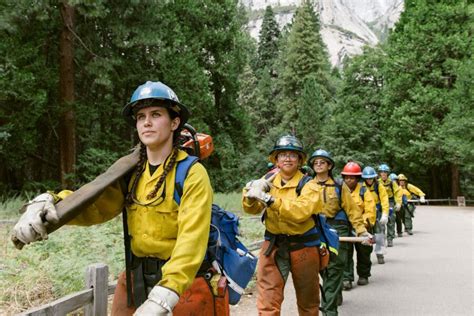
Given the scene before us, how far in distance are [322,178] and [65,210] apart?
18.0 ft

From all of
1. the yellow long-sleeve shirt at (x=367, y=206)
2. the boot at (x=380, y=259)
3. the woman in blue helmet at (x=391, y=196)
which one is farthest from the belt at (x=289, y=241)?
the woman in blue helmet at (x=391, y=196)

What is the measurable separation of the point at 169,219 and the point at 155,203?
12 centimetres

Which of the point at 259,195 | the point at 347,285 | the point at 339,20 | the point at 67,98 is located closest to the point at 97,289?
the point at 259,195

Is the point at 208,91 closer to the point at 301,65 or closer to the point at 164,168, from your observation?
the point at 164,168

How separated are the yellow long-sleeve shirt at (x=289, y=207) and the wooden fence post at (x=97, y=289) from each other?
1518 mm

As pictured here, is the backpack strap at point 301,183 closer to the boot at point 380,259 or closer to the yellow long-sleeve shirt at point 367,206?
the yellow long-sleeve shirt at point 367,206

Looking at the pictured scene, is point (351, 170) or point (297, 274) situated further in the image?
point (351, 170)

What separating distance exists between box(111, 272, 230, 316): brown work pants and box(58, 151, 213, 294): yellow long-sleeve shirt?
264 mm

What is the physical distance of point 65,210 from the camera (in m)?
2.78

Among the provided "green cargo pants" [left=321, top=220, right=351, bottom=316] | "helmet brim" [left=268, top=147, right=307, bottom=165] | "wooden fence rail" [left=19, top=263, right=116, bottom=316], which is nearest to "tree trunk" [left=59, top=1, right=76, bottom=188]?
"green cargo pants" [left=321, top=220, right=351, bottom=316]

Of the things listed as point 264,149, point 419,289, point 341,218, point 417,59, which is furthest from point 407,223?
point 264,149

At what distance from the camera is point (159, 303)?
2488 mm

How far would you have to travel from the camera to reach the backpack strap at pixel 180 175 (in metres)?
2.99

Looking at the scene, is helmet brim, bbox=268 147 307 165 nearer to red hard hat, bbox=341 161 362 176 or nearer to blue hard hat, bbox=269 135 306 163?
blue hard hat, bbox=269 135 306 163
